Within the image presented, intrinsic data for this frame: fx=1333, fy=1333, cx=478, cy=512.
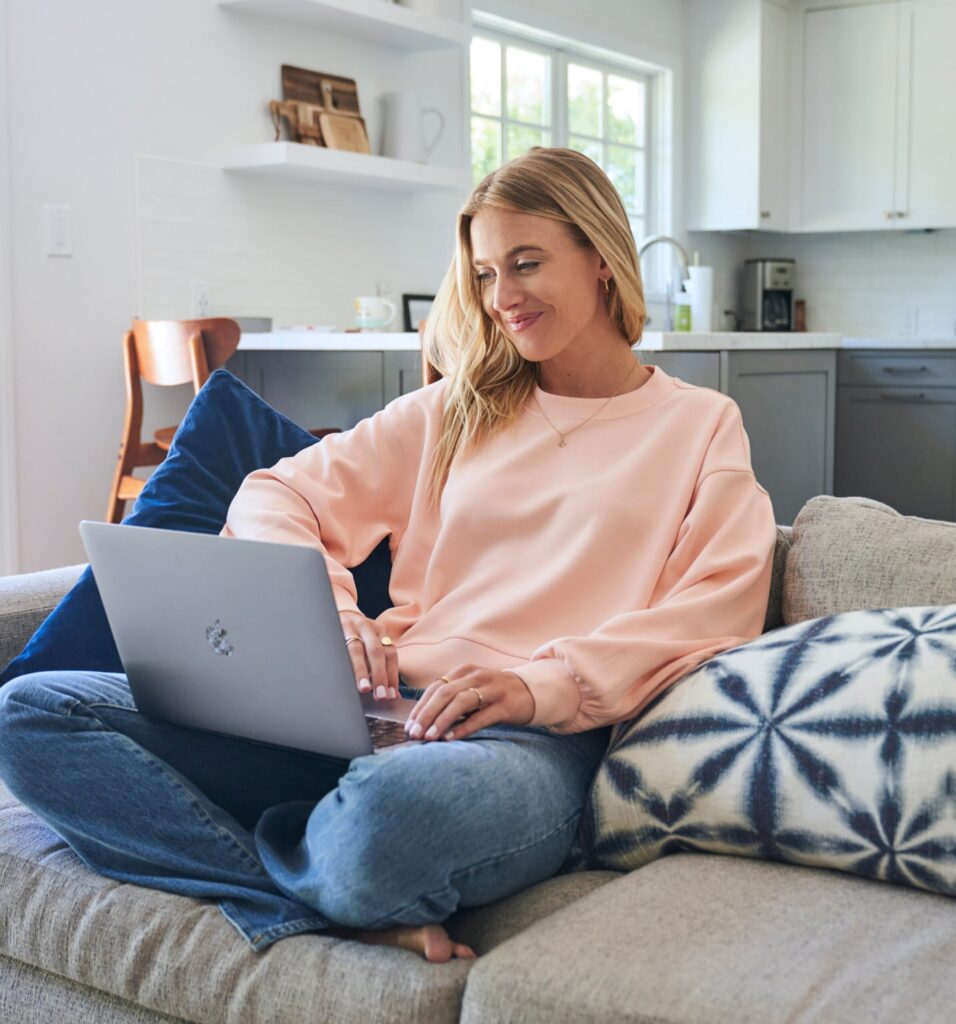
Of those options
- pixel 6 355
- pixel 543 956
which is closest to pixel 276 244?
pixel 6 355

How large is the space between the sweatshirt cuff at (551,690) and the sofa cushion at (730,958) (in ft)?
0.65

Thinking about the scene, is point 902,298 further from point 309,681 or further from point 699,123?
point 309,681

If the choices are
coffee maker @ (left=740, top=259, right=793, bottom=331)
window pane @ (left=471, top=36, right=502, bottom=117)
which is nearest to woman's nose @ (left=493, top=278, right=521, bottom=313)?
window pane @ (left=471, top=36, right=502, bottom=117)

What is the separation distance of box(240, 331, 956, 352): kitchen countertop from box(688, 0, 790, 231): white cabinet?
2.45 metres

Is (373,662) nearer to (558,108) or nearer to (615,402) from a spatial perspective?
(615,402)

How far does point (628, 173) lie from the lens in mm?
6160

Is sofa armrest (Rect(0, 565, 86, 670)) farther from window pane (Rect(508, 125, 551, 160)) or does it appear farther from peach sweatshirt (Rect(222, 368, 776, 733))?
window pane (Rect(508, 125, 551, 160))

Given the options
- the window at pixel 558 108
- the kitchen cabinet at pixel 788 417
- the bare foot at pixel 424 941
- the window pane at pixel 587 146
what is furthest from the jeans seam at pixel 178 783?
the window pane at pixel 587 146

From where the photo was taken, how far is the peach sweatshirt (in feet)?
4.63

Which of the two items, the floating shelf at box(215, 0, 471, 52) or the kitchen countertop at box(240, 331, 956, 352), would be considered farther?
the floating shelf at box(215, 0, 471, 52)

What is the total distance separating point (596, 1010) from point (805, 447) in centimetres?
286

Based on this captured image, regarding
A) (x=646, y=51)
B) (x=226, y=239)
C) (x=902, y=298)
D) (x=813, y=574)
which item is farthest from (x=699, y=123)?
(x=813, y=574)

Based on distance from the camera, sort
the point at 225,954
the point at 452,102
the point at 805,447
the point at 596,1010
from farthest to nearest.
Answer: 1. the point at 452,102
2. the point at 805,447
3. the point at 225,954
4. the point at 596,1010

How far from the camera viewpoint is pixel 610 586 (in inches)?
60.0
